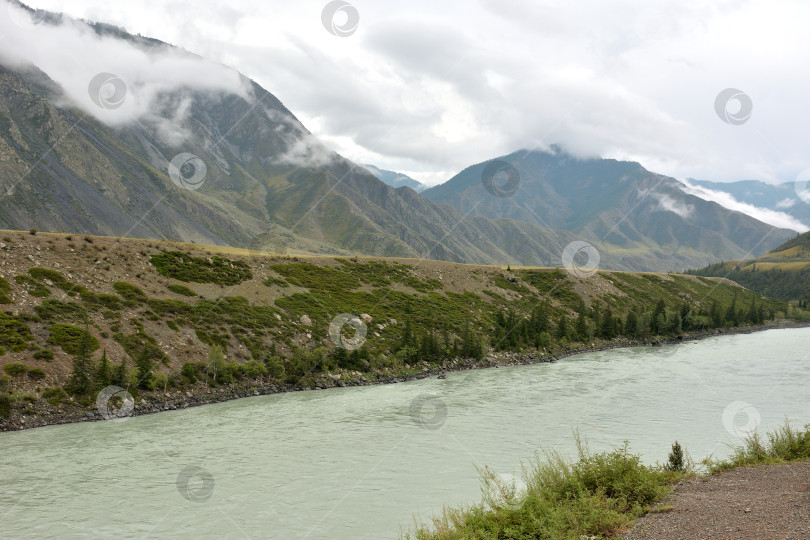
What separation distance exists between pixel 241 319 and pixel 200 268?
48.2 ft

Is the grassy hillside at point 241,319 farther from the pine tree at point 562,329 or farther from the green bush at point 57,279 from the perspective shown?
the pine tree at point 562,329

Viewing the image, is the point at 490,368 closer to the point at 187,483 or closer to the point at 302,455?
the point at 302,455

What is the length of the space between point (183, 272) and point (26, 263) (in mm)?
17720

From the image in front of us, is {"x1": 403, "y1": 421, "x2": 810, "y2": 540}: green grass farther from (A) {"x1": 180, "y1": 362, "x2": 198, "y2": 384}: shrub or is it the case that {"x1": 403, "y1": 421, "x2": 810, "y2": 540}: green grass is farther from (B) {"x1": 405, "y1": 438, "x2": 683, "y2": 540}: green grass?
(A) {"x1": 180, "y1": 362, "x2": 198, "y2": 384}: shrub

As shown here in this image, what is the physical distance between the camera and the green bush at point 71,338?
138ft

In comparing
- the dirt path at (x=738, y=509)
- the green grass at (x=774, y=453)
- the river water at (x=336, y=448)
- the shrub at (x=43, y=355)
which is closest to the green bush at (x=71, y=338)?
the shrub at (x=43, y=355)

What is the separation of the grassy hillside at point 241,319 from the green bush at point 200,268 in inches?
9.5

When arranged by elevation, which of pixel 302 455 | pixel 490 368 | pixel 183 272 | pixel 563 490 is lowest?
pixel 490 368

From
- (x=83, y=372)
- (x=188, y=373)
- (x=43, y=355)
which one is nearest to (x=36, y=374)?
(x=43, y=355)

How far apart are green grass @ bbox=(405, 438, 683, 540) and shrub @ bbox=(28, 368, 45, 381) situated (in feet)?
121

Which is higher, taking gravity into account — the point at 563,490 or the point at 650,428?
the point at 563,490

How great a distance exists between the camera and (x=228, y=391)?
4666cm

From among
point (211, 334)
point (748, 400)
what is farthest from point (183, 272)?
point (748, 400)

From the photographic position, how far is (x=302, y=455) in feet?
95.1
